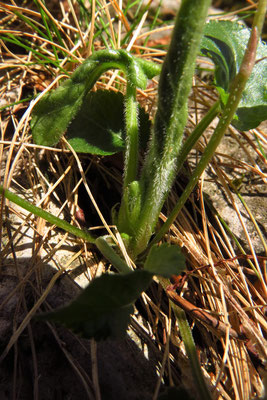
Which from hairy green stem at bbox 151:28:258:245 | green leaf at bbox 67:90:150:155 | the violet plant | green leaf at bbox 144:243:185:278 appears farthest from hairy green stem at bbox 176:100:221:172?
green leaf at bbox 144:243:185:278

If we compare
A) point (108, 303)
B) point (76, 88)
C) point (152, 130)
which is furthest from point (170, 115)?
point (108, 303)

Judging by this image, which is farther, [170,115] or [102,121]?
[102,121]

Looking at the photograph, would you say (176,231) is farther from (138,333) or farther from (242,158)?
(242,158)

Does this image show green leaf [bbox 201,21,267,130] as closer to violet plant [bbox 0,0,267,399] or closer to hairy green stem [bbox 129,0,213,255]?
violet plant [bbox 0,0,267,399]

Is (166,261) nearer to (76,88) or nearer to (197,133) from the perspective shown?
(197,133)

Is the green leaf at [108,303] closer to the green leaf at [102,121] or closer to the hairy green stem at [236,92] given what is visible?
the hairy green stem at [236,92]

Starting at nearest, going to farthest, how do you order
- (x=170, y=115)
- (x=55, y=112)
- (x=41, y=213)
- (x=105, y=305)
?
1. (x=105, y=305)
2. (x=170, y=115)
3. (x=41, y=213)
4. (x=55, y=112)

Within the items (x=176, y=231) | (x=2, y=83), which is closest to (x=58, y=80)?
(x=2, y=83)
